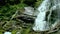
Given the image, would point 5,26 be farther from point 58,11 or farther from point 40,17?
point 58,11

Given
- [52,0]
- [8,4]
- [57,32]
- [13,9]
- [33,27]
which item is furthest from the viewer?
[8,4]

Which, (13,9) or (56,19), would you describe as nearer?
(56,19)

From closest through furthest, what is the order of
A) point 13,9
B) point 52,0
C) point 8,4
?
point 52,0, point 13,9, point 8,4

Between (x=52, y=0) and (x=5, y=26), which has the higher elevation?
(x=52, y=0)

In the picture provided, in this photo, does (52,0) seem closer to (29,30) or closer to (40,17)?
(40,17)


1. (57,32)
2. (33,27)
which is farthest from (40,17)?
(57,32)

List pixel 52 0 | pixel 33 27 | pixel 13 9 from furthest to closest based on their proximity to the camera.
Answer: pixel 13 9
pixel 52 0
pixel 33 27

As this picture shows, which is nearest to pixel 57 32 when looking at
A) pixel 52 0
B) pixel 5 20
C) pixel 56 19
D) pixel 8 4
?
pixel 56 19
